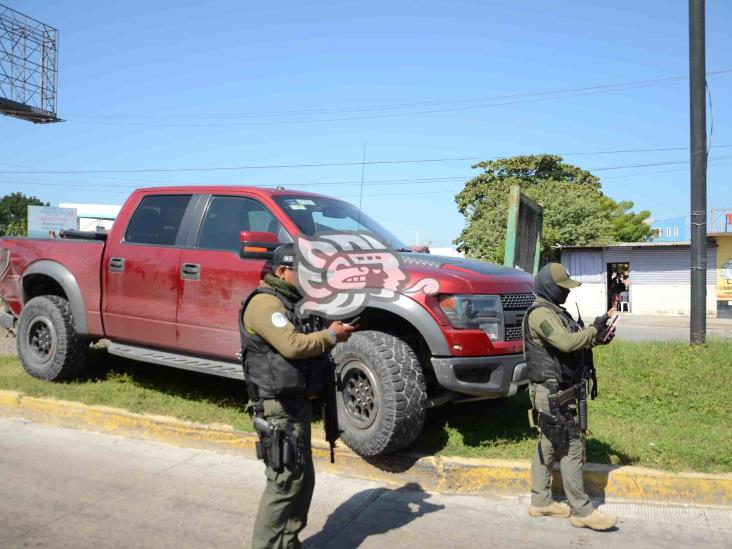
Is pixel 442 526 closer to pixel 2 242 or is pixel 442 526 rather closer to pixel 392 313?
pixel 392 313

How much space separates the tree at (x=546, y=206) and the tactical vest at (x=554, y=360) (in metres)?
20.2

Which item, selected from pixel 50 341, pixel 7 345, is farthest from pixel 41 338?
pixel 7 345

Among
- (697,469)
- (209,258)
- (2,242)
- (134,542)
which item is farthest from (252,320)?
(2,242)

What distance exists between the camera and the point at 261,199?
5426mm

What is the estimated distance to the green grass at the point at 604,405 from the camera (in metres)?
4.74

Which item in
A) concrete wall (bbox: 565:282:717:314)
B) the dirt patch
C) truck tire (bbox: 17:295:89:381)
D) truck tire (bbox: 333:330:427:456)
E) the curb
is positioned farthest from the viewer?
concrete wall (bbox: 565:282:717:314)

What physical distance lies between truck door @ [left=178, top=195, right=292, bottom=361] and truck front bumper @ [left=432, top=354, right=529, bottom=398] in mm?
1678

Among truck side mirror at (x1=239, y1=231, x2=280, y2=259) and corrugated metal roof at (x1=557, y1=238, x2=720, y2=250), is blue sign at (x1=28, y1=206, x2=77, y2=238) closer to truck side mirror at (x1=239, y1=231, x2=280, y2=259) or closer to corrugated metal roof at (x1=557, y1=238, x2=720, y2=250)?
corrugated metal roof at (x1=557, y1=238, x2=720, y2=250)

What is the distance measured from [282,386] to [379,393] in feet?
4.88

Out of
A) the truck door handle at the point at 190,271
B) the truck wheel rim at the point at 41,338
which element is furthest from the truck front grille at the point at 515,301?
the truck wheel rim at the point at 41,338

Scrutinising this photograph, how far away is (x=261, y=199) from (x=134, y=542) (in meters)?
2.92

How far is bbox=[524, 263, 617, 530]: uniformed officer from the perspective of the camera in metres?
3.82

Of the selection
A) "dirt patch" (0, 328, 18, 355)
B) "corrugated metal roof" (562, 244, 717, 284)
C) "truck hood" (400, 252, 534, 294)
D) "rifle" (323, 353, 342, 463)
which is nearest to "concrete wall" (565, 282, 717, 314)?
"corrugated metal roof" (562, 244, 717, 284)

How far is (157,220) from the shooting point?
19.8 ft
